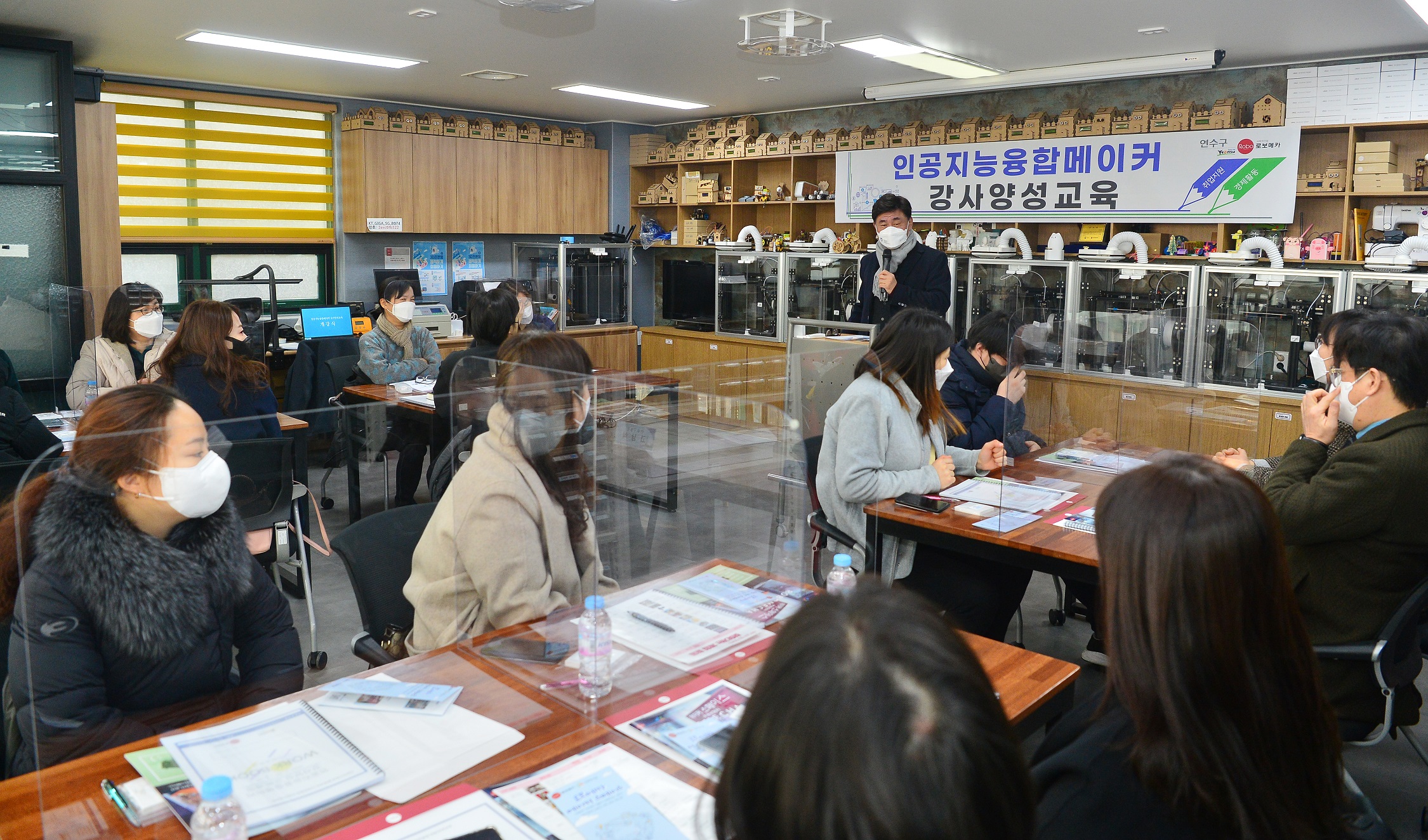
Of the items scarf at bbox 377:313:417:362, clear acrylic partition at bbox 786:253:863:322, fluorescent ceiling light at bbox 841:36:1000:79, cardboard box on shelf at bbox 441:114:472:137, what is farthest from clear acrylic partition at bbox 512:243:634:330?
fluorescent ceiling light at bbox 841:36:1000:79

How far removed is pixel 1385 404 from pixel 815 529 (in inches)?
64.4

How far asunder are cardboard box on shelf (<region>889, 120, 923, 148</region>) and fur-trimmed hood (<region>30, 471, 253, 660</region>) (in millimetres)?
6421

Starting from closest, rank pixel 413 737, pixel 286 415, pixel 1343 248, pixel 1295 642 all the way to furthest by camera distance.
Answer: pixel 1295 642
pixel 413 737
pixel 286 415
pixel 1343 248

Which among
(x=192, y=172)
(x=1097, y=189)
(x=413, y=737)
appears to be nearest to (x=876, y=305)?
(x=1097, y=189)

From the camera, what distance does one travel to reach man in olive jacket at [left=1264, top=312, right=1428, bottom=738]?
2258 mm

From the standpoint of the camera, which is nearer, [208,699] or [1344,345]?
[208,699]

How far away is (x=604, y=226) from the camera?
920 centimetres

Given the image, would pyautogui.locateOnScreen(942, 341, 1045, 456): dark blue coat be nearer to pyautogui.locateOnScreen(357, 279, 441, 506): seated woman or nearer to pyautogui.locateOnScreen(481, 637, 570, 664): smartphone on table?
pyautogui.locateOnScreen(481, 637, 570, 664): smartphone on table

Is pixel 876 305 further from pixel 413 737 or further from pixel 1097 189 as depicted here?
pixel 413 737

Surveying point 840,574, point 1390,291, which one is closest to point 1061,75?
point 1390,291

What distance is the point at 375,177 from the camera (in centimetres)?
748

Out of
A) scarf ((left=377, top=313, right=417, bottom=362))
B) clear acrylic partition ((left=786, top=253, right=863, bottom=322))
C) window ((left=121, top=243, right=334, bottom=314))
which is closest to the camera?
scarf ((left=377, top=313, right=417, bottom=362))

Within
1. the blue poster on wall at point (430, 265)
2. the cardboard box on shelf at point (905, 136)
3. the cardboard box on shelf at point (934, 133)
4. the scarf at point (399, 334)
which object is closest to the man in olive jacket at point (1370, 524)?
the scarf at point (399, 334)

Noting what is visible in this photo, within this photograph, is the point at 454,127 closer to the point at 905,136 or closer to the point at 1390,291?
the point at 905,136
